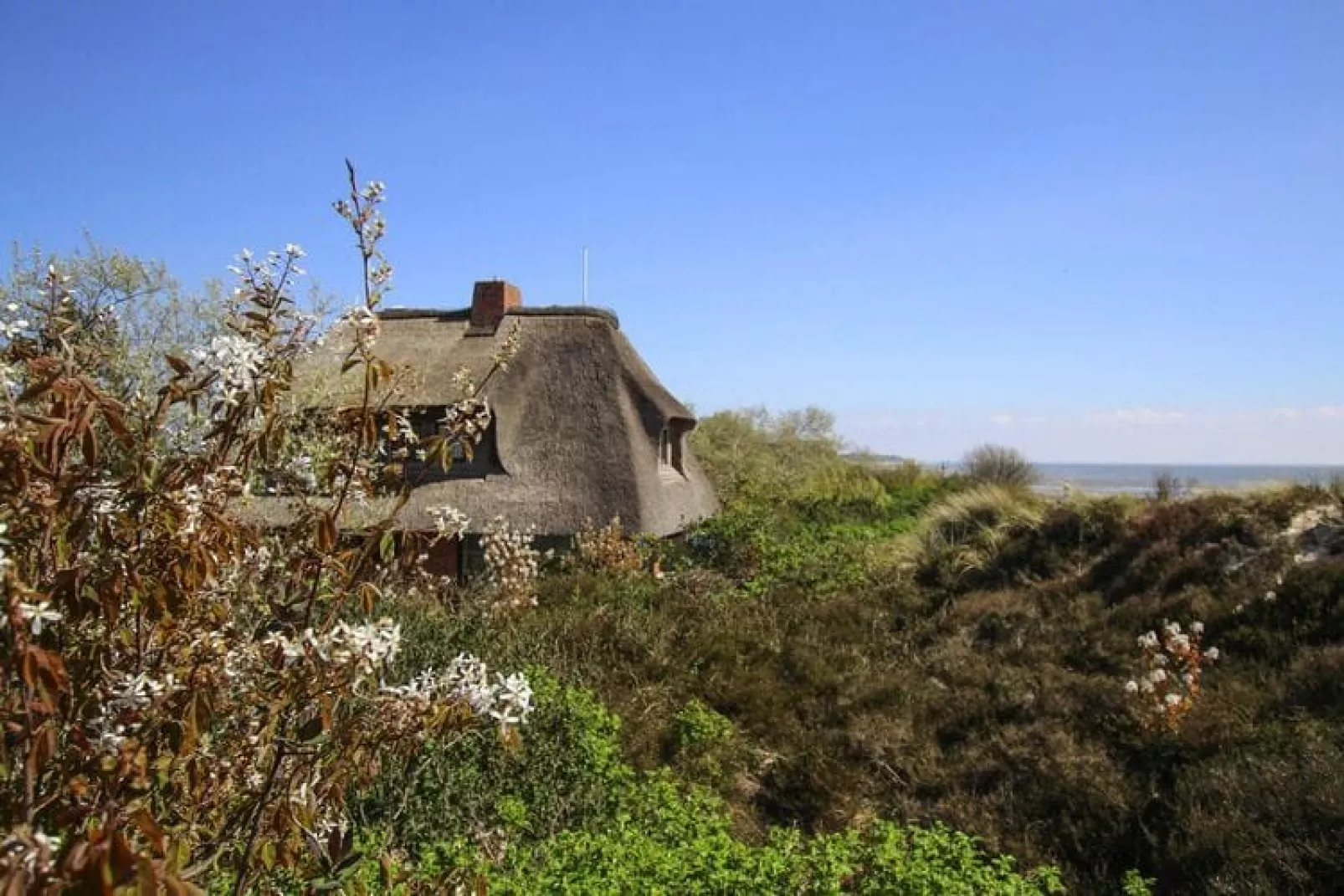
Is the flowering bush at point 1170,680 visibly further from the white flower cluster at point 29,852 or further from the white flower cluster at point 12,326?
the white flower cluster at point 12,326

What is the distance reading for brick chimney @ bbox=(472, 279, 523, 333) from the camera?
52.5 ft

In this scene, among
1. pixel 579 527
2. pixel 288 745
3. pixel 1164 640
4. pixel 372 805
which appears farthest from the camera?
pixel 579 527

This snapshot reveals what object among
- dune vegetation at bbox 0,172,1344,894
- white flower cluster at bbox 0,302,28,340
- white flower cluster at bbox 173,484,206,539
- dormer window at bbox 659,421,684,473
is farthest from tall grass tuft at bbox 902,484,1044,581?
white flower cluster at bbox 0,302,28,340

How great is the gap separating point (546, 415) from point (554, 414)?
14 cm

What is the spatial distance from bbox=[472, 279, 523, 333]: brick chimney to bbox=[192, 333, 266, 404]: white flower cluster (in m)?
14.2

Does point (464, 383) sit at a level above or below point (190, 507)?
A: above

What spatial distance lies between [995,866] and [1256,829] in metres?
1.37

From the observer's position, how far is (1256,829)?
4.63 metres

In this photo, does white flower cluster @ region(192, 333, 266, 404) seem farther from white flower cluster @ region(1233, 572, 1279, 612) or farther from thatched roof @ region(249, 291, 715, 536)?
thatched roof @ region(249, 291, 715, 536)

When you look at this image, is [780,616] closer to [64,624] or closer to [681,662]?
[681,662]

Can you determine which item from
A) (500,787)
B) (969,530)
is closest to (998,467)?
(969,530)

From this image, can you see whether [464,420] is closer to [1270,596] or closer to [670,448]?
[1270,596]

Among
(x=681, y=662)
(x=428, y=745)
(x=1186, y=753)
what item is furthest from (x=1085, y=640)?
(x=428, y=745)

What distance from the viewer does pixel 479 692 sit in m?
2.28
